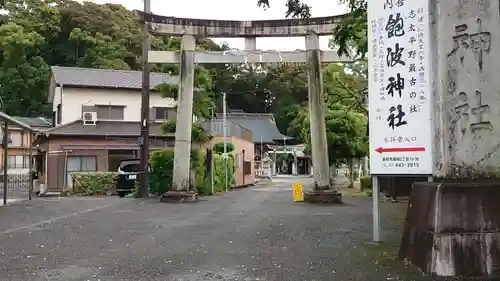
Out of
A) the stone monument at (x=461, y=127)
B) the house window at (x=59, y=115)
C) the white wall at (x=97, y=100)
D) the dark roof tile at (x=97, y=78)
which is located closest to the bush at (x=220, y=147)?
the white wall at (x=97, y=100)

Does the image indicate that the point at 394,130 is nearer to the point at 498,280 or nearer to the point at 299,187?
the point at 498,280

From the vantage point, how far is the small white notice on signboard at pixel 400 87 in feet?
24.9

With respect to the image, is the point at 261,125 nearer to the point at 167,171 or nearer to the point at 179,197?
the point at 167,171

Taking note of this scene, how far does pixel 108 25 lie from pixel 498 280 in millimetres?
45706

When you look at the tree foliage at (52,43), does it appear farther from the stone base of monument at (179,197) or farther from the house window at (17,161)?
the stone base of monument at (179,197)

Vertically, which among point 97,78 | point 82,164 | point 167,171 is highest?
point 97,78

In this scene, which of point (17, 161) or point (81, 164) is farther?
point (17, 161)

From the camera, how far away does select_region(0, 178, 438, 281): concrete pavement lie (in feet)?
20.9

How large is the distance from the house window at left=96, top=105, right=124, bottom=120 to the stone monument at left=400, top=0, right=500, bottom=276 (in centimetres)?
2714

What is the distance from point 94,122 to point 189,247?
24233 mm

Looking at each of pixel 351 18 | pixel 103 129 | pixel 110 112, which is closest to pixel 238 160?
pixel 110 112

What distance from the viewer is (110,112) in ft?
105

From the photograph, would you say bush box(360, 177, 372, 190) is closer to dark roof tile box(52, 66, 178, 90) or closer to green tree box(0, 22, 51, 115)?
dark roof tile box(52, 66, 178, 90)

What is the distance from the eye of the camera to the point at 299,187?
1877cm
